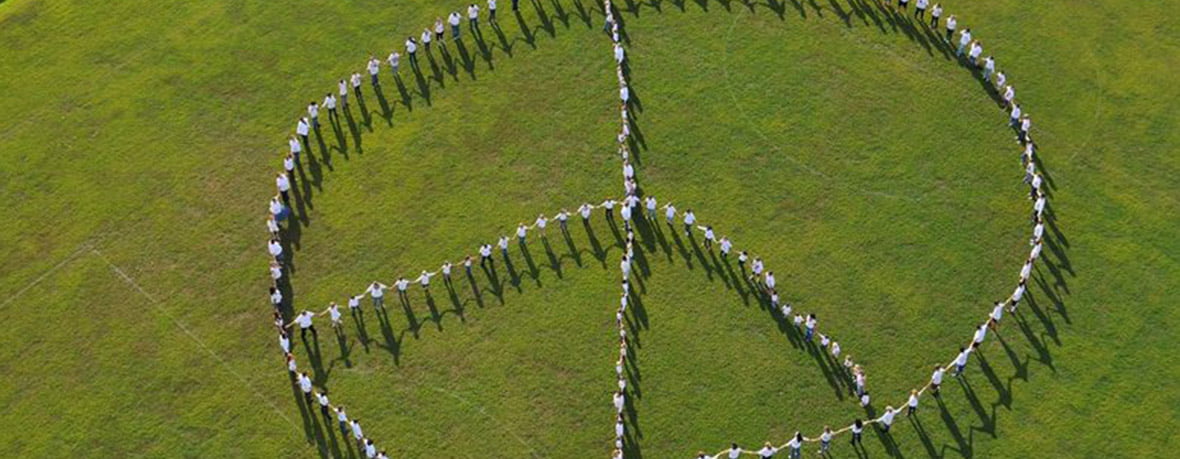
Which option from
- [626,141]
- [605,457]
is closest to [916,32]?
[626,141]

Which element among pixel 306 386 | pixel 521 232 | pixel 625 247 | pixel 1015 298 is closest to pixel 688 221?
pixel 625 247

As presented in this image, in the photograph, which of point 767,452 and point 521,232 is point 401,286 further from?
point 767,452

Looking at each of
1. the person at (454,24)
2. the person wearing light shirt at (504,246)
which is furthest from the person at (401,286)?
the person at (454,24)

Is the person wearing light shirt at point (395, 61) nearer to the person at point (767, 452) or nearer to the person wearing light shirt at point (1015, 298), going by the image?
the person at point (767, 452)

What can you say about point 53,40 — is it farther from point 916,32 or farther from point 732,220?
point 916,32

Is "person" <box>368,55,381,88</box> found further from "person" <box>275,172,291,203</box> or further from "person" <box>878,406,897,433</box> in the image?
"person" <box>878,406,897,433</box>

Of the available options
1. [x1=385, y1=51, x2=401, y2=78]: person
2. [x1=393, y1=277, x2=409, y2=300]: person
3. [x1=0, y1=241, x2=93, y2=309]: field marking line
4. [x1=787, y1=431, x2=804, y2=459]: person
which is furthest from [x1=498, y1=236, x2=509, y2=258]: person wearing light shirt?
[x1=0, y1=241, x2=93, y2=309]: field marking line
